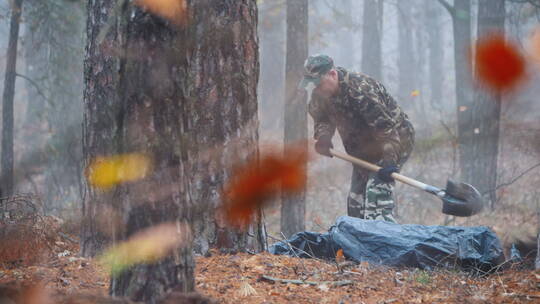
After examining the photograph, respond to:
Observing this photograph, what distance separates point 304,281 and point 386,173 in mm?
2592

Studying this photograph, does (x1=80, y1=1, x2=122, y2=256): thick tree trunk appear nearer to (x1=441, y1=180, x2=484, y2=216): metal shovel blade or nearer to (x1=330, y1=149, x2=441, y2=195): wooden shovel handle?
(x1=330, y1=149, x2=441, y2=195): wooden shovel handle

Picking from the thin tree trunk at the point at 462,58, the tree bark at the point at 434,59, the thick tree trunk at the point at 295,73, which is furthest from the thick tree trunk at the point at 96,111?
the tree bark at the point at 434,59

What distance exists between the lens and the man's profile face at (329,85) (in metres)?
5.71

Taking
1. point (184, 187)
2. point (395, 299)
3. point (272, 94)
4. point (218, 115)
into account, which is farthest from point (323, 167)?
point (184, 187)

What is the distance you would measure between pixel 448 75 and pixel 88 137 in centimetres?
3787

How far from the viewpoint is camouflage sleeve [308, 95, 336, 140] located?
611cm

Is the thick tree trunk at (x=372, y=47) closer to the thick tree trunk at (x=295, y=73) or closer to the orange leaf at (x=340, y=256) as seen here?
the thick tree trunk at (x=295, y=73)

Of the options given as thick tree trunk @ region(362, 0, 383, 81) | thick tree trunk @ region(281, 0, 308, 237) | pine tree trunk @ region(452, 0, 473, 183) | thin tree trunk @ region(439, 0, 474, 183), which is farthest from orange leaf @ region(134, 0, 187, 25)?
thick tree trunk @ region(362, 0, 383, 81)

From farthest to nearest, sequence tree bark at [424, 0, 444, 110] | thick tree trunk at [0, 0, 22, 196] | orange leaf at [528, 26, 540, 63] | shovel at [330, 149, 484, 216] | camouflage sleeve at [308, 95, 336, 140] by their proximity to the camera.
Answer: tree bark at [424, 0, 444, 110], orange leaf at [528, 26, 540, 63], thick tree trunk at [0, 0, 22, 196], camouflage sleeve at [308, 95, 336, 140], shovel at [330, 149, 484, 216]

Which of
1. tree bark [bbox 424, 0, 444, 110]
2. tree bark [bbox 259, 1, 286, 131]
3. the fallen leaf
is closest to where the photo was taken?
the fallen leaf

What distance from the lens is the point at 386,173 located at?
561cm

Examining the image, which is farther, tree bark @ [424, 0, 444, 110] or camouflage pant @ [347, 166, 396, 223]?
tree bark @ [424, 0, 444, 110]

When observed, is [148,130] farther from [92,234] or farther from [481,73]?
[481,73]

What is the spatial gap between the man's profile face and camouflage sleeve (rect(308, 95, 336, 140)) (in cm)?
19
